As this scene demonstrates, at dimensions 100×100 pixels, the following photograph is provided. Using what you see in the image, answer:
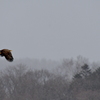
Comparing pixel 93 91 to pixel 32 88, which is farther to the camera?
pixel 32 88

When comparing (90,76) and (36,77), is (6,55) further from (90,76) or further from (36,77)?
(36,77)

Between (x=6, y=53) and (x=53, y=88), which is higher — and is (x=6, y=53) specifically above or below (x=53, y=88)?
above

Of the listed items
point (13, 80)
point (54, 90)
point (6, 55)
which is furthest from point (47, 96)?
point (6, 55)

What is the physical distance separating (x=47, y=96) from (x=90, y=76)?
139 inches

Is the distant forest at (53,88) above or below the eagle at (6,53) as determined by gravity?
below

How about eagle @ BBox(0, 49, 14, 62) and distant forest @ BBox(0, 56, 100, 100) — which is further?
distant forest @ BBox(0, 56, 100, 100)

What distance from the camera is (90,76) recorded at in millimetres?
40062

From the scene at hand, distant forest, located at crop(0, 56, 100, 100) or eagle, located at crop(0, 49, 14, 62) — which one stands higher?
eagle, located at crop(0, 49, 14, 62)

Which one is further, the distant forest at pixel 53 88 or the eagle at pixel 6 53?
the distant forest at pixel 53 88

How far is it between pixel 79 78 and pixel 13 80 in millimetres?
6301

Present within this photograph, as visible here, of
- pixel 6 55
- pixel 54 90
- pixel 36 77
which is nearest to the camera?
pixel 6 55

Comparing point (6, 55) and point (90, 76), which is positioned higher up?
point (6, 55)

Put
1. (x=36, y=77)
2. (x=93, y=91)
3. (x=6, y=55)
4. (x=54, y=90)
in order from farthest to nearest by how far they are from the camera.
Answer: (x=36, y=77), (x=54, y=90), (x=93, y=91), (x=6, y=55)

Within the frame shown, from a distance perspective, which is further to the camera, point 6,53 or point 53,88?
point 53,88
